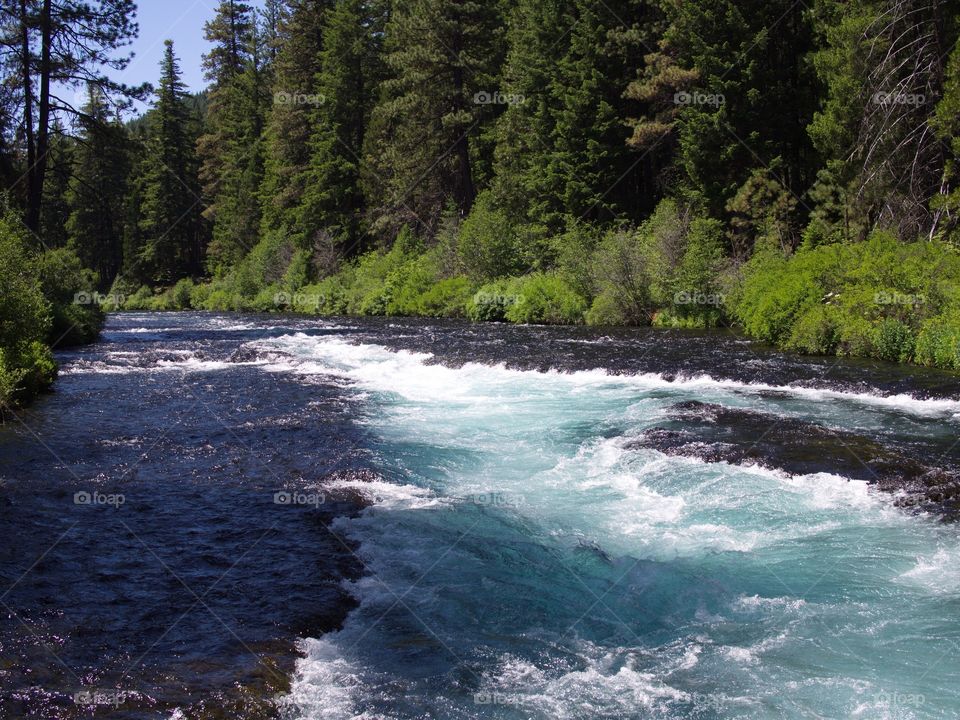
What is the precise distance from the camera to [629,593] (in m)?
6.77

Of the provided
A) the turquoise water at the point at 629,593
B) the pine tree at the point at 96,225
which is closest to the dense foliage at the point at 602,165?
the pine tree at the point at 96,225

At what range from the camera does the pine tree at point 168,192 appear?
233ft

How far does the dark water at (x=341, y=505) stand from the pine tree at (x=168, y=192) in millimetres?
57742

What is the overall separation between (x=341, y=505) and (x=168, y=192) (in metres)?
71.8

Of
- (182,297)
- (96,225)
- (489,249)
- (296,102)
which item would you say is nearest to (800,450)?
(489,249)

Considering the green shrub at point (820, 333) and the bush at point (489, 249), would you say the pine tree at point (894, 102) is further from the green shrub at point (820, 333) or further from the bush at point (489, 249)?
the bush at point (489, 249)

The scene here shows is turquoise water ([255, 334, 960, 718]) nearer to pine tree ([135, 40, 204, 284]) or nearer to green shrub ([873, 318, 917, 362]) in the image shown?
green shrub ([873, 318, 917, 362])

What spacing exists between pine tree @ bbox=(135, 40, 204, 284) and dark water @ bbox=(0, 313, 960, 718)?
57742 mm

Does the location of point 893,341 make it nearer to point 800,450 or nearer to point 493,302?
point 800,450

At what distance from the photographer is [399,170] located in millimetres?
46781

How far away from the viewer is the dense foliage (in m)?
20.4

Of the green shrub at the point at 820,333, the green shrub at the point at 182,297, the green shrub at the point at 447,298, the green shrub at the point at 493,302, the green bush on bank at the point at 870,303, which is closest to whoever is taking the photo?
the green bush on bank at the point at 870,303

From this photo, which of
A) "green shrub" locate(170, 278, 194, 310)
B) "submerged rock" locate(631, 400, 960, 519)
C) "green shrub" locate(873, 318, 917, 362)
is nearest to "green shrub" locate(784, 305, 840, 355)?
"green shrub" locate(873, 318, 917, 362)

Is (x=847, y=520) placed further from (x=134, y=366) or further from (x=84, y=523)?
(x=134, y=366)
